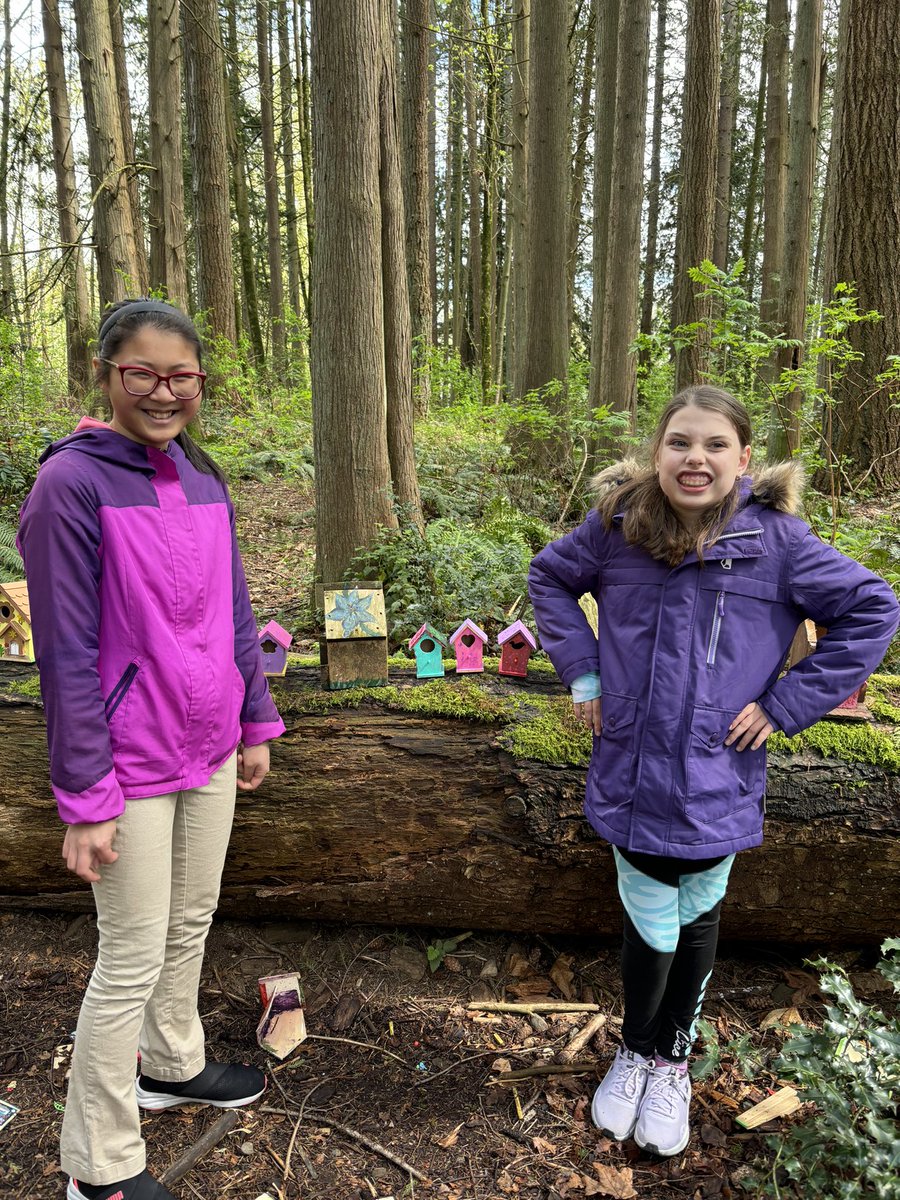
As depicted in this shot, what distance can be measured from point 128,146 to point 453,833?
544 inches

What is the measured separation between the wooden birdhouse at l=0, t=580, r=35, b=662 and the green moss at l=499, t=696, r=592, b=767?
2.25 metres

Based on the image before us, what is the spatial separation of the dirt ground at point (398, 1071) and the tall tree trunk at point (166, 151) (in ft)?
29.9

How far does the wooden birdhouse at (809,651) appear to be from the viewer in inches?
104

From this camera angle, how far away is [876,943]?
2.91 meters

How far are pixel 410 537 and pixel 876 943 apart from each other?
351 cm

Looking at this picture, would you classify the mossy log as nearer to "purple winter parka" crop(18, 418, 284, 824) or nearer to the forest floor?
the forest floor

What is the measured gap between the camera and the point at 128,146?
12367 mm

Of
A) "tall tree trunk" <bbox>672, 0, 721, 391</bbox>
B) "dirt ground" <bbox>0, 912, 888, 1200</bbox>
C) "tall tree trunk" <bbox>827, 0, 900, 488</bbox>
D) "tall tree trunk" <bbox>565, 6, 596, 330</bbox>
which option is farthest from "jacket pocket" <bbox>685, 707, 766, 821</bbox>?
"tall tree trunk" <bbox>565, 6, 596, 330</bbox>

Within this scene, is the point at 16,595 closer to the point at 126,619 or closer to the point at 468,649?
the point at 126,619

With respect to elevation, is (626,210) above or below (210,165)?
below

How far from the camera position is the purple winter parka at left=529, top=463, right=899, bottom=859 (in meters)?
2.08

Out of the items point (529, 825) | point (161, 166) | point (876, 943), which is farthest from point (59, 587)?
point (161, 166)

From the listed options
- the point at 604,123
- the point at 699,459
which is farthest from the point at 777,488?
the point at 604,123

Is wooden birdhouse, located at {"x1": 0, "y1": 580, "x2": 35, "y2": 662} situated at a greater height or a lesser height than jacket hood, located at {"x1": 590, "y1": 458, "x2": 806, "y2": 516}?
lesser
